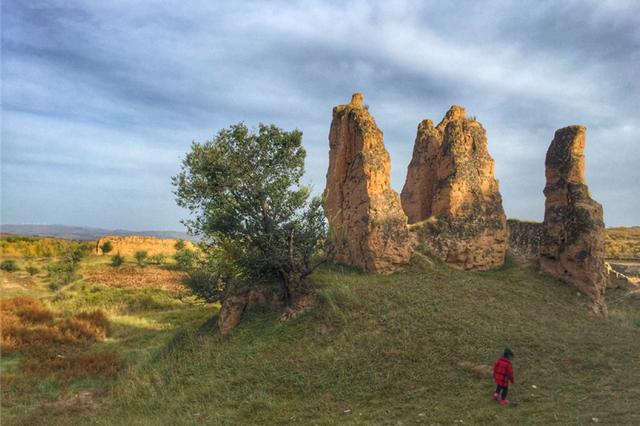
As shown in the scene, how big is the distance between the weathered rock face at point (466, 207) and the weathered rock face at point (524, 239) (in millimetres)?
2858

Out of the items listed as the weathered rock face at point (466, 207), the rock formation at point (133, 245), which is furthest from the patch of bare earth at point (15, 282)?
the weathered rock face at point (466, 207)

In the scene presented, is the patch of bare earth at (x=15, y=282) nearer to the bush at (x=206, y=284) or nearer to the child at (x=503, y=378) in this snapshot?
the bush at (x=206, y=284)

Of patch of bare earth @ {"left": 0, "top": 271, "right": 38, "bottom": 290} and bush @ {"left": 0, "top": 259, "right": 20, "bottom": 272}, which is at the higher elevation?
bush @ {"left": 0, "top": 259, "right": 20, "bottom": 272}

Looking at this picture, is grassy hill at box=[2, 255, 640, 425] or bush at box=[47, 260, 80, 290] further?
bush at box=[47, 260, 80, 290]

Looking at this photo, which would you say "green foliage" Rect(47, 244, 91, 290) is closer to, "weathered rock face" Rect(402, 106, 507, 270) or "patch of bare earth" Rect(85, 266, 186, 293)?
"patch of bare earth" Rect(85, 266, 186, 293)

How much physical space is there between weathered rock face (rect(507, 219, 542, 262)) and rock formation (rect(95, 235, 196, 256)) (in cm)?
3985

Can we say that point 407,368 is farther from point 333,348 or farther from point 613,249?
point 613,249

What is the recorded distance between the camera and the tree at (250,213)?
51.9 ft

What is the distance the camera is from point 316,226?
16.6m

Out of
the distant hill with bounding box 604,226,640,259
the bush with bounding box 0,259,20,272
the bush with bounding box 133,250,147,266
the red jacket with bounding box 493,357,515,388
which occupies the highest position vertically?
the distant hill with bounding box 604,226,640,259

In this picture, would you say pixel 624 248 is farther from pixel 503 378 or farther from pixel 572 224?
pixel 503 378

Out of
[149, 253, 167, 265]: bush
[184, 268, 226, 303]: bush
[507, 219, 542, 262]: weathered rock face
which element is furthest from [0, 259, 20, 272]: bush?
[507, 219, 542, 262]: weathered rock face

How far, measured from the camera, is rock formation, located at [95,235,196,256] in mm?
56438

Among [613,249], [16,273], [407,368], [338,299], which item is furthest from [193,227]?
[613,249]
